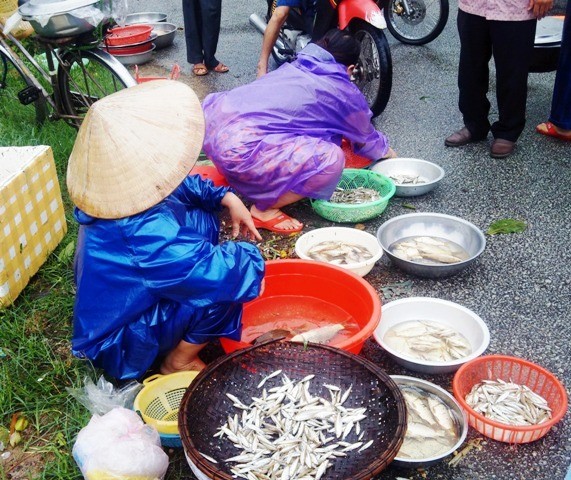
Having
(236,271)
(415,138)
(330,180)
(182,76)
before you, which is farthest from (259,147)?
(182,76)

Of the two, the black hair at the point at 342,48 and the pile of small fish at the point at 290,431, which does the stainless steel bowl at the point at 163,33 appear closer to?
the black hair at the point at 342,48

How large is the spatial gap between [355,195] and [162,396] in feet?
6.63

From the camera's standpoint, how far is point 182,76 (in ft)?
22.6

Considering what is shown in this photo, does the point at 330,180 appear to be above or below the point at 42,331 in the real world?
above

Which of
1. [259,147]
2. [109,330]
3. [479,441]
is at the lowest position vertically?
[479,441]

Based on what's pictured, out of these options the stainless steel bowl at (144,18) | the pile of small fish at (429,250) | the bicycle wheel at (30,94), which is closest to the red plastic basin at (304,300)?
the pile of small fish at (429,250)

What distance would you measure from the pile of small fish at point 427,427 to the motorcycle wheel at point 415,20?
202 inches

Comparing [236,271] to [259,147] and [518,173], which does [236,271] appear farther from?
[518,173]

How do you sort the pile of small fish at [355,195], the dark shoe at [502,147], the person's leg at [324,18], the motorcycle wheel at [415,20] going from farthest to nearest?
the motorcycle wheel at [415,20]
the person's leg at [324,18]
the dark shoe at [502,147]
the pile of small fish at [355,195]

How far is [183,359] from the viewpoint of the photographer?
2811mm

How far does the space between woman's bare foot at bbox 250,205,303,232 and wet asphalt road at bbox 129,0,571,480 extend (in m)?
0.13

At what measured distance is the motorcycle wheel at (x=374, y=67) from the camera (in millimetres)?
5043

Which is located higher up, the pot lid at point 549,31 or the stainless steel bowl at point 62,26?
the stainless steel bowl at point 62,26

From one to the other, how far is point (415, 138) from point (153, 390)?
328 cm
